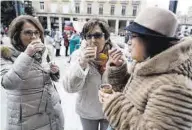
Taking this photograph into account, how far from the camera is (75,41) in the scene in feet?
23.8

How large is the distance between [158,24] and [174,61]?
0.64 feet

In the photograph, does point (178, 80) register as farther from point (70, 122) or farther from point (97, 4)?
point (97, 4)

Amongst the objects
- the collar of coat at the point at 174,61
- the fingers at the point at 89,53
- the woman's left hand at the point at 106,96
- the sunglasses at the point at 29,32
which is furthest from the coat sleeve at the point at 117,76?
the sunglasses at the point at 29,32

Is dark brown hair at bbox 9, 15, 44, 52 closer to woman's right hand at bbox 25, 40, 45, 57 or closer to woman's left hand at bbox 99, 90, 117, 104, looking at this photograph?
woman's right hand at bbox 25, 40, 45, 57

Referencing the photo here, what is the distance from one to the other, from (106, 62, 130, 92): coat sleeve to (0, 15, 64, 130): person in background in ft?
1.80

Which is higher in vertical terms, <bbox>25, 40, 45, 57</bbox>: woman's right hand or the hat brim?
the hat brim

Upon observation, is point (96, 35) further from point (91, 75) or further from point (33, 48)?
point (33, 48)

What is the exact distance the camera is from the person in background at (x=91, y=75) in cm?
163

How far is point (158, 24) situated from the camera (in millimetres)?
975

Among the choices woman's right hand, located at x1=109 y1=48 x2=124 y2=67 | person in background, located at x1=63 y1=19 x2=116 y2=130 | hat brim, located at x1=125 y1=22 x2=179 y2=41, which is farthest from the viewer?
person in background, located at x1=63 y1=19 x2=116 y2=130

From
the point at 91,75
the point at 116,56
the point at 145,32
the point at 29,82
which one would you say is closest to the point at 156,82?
the point at 145,32

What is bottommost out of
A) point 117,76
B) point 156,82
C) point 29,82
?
point 29,82

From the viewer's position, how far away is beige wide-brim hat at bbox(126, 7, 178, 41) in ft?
3.20

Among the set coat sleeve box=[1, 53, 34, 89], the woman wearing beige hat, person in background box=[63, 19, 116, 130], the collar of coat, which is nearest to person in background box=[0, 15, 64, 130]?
coat sleeve box=[1, 53, 34, 89]
